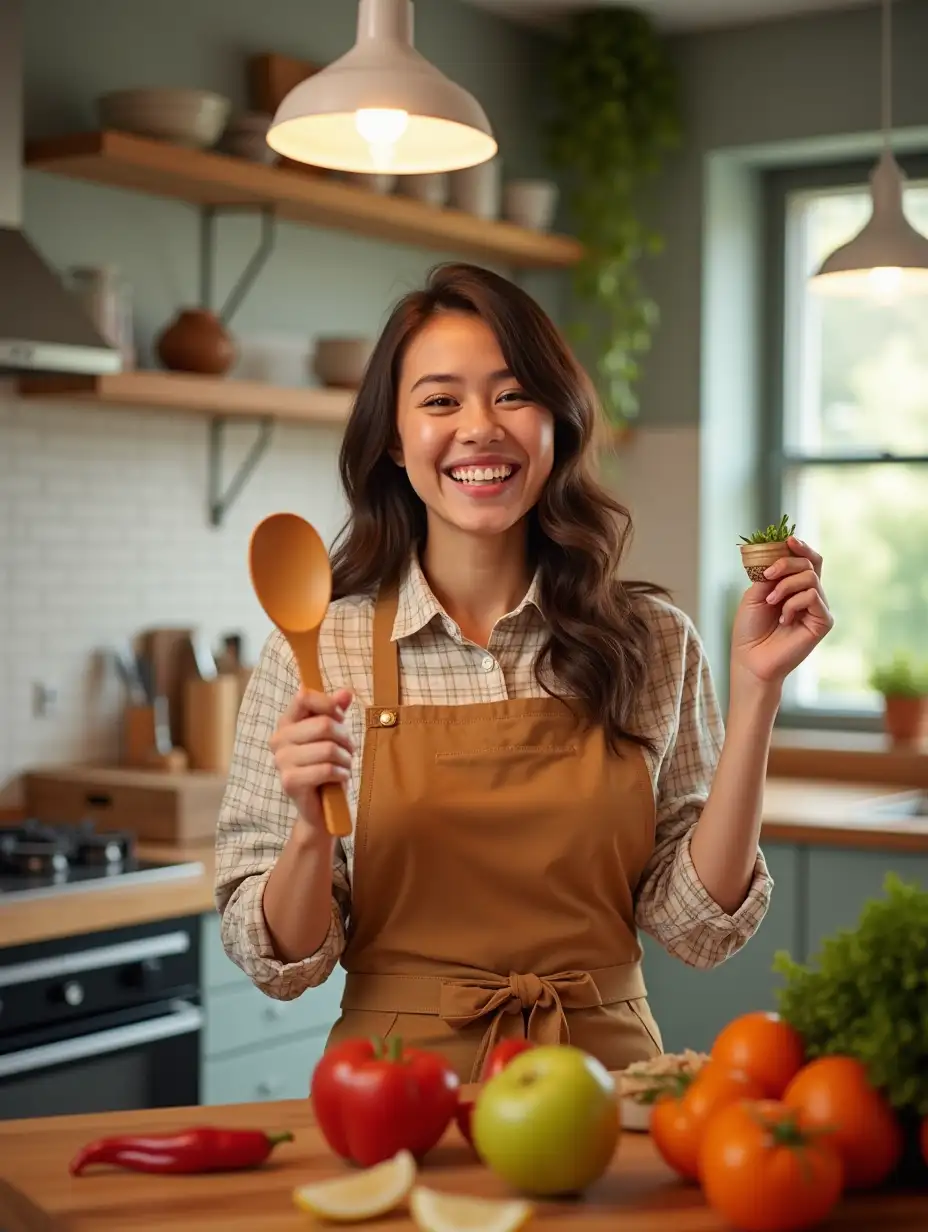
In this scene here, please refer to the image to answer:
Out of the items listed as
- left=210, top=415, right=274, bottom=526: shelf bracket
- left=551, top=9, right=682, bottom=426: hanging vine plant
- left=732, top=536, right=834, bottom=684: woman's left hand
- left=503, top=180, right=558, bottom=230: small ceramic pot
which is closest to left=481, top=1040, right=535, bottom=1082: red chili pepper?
left=732, top=536, right=834, bottom=684: woman's left hand

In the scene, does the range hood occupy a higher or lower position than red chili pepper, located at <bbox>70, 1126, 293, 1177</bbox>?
higher

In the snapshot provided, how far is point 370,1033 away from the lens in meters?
1.96

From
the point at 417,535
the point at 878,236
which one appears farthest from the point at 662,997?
the point at 417,535

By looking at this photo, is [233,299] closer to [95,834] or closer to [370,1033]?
[95,834]

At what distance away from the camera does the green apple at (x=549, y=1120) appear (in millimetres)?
1305

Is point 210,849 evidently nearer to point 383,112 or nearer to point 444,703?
point 444,703

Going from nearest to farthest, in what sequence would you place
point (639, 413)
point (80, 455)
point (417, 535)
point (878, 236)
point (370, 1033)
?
1. point (370, 1033)
2. point (417, 535)
3. point (878, 236)
4. point (80, 455)
5. point (639, 413)

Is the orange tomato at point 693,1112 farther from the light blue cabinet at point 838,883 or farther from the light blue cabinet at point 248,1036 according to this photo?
the light blue cabinet at point 838,883

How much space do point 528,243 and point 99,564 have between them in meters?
1.58

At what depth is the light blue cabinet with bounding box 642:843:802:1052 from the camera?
4.04 metres

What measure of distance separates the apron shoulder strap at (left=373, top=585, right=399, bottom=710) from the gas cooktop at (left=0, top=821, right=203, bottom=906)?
1316 mm

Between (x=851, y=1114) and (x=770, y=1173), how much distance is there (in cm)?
10

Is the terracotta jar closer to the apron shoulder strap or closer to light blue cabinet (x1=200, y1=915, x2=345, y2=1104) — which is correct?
light blue cabinet (x1=200, y1=915, x2=345, y2=1104)

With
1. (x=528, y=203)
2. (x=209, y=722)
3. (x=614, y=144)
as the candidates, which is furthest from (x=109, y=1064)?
(x=614, y=144)
